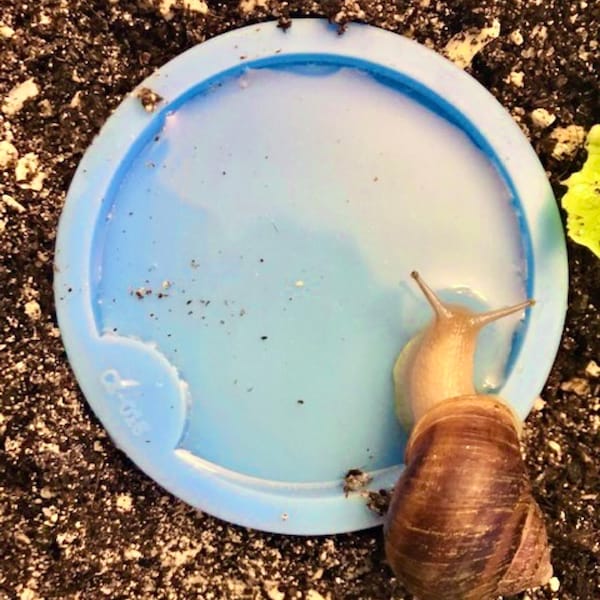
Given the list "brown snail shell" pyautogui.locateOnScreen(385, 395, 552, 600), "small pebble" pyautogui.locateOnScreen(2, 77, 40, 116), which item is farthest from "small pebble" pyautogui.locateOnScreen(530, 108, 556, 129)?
"small pebble" pyautogui.locateOnScreen(2, 77, 40, 116)

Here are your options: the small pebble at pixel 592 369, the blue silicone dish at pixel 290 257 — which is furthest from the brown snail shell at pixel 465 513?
the small pebble at pixel 592 369

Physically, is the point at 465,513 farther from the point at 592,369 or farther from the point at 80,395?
the point at 80,395

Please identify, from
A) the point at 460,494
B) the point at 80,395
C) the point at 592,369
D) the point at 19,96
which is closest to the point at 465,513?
the point at 460,494

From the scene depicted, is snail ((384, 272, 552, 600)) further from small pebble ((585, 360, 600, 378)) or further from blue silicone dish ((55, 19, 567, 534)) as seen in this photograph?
small pebble ((585, 360, 600, 378))

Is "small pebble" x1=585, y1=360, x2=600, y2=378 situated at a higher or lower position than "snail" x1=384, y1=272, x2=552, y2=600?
higher

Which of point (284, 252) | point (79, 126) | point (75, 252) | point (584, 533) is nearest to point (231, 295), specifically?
point (284, 252)
